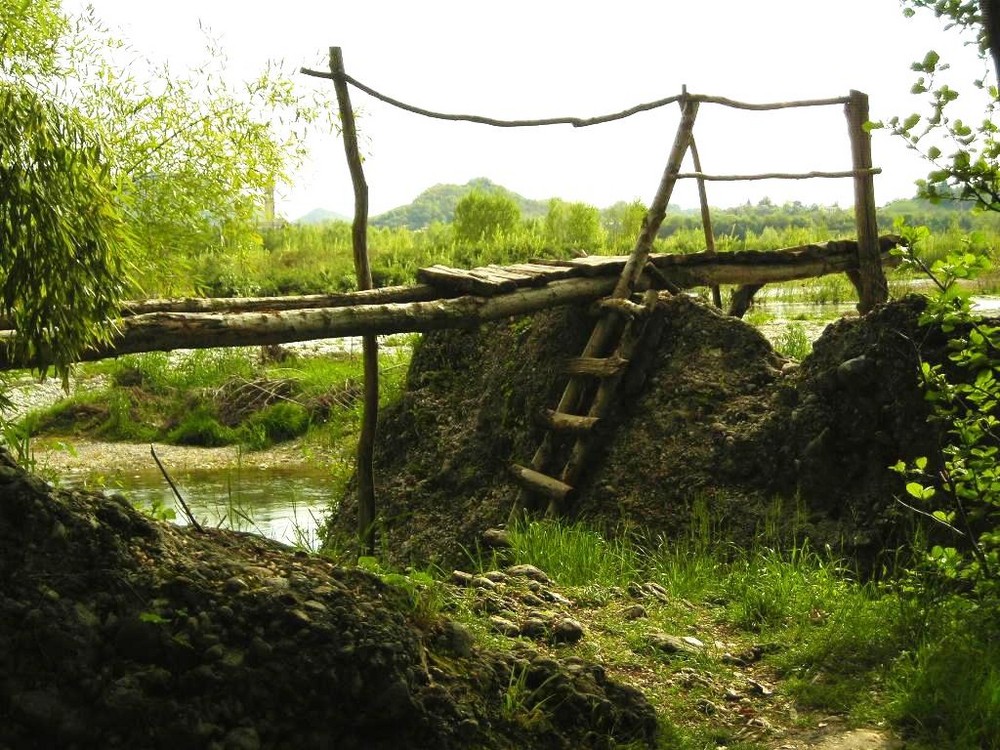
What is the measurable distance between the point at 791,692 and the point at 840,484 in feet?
6.98

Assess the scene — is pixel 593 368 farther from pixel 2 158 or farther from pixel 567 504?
pixel 2 158

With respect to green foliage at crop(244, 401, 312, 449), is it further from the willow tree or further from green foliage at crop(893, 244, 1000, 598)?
green foliage at crop(893, 244, 1000, 598)

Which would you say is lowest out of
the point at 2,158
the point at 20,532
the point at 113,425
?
the point at 113,425

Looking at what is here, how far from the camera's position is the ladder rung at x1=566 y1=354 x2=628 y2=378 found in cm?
771

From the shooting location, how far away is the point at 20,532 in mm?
3479

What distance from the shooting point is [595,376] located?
7.95 metres

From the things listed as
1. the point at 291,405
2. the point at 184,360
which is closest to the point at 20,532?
the point at 291,405

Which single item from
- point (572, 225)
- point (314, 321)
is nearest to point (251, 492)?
point (314, 321)

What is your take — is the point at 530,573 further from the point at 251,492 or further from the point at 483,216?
the point at 483,216

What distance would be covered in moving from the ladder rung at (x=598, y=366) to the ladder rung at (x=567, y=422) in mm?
285

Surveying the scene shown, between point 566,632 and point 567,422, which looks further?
point 567,422

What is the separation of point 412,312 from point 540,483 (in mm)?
1424

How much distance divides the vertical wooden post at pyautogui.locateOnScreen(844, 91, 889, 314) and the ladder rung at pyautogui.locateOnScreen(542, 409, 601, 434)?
1922 millimetres

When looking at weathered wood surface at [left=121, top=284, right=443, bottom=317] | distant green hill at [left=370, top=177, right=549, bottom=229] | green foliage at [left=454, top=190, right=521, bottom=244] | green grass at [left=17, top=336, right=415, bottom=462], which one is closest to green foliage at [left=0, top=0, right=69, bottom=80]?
weathered wood surface at [left=121, top=284, right=443, bottom=317]
